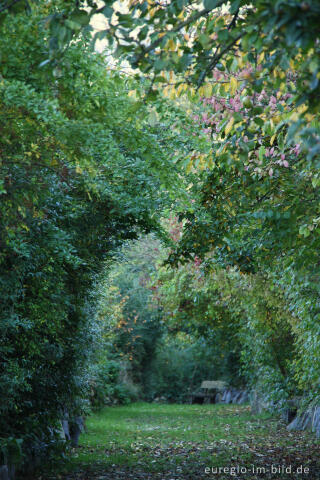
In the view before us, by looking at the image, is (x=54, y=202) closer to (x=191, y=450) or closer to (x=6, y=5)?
(x=6, y=5)

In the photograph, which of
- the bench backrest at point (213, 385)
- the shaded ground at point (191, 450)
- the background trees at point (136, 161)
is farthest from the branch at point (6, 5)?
the bench backrest at point (213, 385)

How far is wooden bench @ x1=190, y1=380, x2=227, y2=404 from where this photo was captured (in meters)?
24.6

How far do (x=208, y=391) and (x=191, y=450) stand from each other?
15047 millimetres

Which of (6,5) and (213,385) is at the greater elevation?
(6,5)

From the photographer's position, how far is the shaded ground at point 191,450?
7.86 metres

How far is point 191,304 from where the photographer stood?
16.0m

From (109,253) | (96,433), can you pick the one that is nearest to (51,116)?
(109,253)

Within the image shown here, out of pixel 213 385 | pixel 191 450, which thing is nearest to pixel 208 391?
pixel 213 385

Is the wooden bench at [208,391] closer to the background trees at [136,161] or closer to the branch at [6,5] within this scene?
the background trees at [136,161]

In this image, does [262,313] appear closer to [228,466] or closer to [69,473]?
[228,466]

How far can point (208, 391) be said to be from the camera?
24969 millimetres

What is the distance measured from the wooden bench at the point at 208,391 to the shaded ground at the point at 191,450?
7165mm

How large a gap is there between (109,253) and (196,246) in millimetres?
2650

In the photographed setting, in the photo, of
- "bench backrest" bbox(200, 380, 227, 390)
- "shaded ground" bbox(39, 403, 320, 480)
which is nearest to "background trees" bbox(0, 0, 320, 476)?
"shaded ground" bbox(39, 403, 320, 480)
